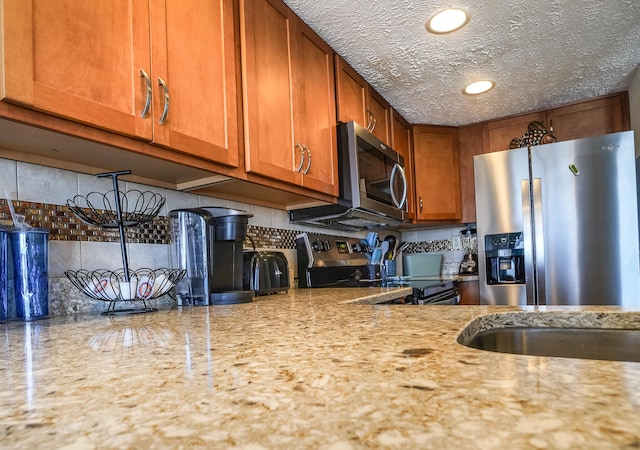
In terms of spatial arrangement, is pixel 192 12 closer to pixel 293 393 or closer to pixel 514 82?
pixel 293 393

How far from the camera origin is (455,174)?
129 inches

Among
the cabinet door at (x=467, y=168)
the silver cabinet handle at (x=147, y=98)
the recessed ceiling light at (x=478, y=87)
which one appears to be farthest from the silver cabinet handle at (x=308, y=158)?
the cabinet door at (x=467, y=168)

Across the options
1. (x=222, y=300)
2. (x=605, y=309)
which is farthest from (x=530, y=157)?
(x=222, y=300)

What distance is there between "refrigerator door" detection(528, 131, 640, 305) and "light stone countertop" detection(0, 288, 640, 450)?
215 centimetres

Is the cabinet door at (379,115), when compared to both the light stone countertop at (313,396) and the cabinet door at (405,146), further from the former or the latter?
the light stone countertop at (313,396)

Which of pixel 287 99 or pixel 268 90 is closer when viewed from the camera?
pixel 268 90

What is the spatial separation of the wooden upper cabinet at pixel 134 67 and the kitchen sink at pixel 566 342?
0.95m

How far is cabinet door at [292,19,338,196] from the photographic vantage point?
177 centimetres

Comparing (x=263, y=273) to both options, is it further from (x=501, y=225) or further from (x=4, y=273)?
(x=501, y=225)

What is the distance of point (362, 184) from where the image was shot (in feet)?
6.84

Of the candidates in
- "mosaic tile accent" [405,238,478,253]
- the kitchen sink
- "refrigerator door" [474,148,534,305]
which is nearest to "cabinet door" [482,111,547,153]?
"refrigerator door" [474,148,534,305]

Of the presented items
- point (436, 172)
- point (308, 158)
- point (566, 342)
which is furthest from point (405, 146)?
point (566, 342)

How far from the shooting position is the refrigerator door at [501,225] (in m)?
2.53

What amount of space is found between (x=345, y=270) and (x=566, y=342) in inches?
59.8
